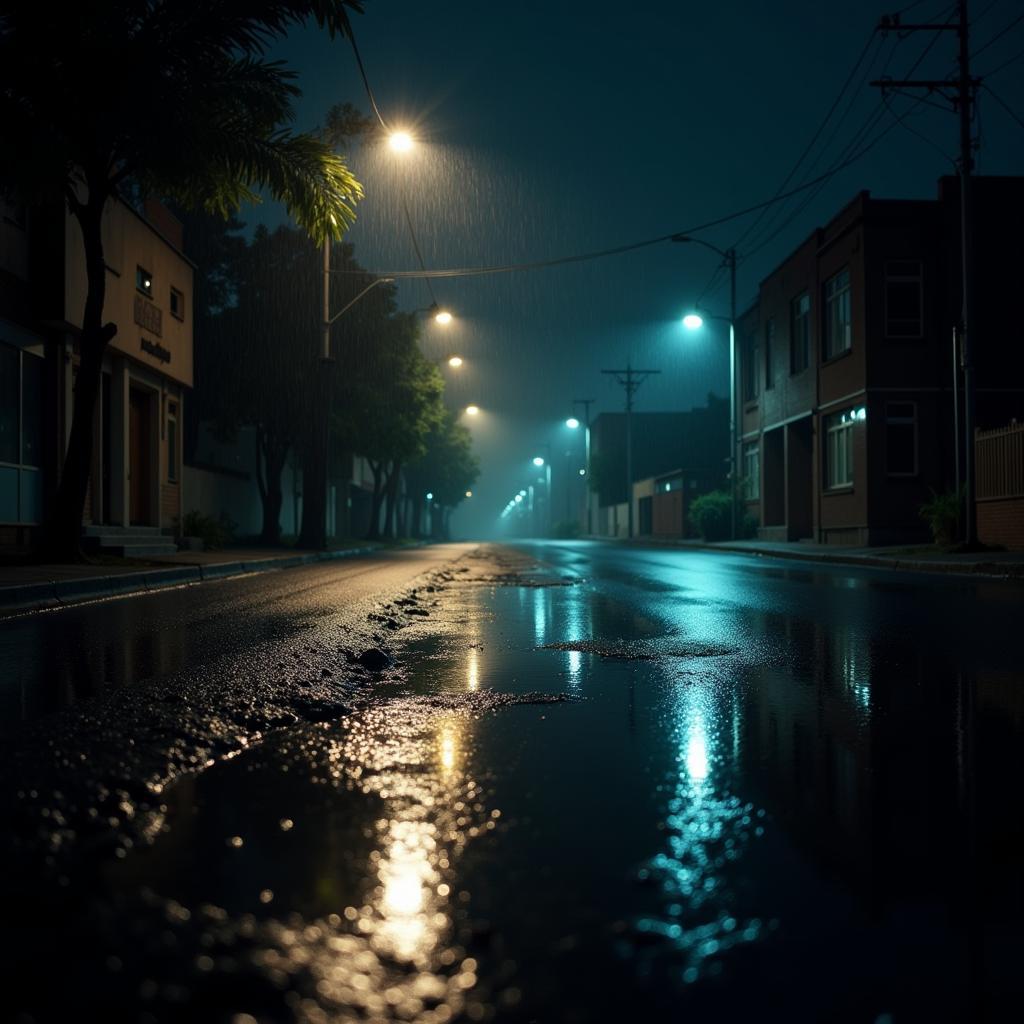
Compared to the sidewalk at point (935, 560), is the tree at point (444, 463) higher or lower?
higher

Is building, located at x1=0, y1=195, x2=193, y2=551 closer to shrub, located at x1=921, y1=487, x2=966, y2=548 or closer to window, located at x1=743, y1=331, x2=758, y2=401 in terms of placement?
shrub, located at x1=921, y1=487, x2=966, y2=548

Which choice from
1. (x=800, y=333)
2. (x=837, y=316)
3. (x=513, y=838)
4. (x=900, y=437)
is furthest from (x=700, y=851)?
(x=800, y=333)

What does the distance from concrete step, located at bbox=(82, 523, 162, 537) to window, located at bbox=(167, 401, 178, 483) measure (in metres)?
3.96

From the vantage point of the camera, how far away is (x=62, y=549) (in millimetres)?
16531

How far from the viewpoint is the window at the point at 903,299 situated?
3025 centimetres

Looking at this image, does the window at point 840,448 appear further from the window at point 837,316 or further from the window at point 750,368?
the window at point 750,368

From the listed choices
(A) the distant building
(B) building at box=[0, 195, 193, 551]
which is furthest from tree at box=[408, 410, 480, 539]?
(B) building at box=[0, 195, 193, 551]

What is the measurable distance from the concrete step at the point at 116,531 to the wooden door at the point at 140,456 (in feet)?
5.07

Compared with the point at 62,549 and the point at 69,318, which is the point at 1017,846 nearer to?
the point at 62,549

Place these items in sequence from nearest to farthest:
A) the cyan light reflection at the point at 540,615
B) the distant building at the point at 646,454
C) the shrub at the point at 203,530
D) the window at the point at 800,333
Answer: the cyan light reflection at the point at 540,615 < the shrub at the point at 203,530 < the window at the point at 800,333 < the distant building at the point at 646,454

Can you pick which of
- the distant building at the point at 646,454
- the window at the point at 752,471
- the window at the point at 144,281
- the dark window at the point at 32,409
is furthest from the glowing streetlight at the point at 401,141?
the distant building at the point at 646,454

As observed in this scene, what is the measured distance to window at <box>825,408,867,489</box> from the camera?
104 ft

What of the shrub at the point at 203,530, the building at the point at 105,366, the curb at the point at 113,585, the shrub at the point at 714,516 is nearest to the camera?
the curb at the point at 113,585

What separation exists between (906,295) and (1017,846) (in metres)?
30.0
